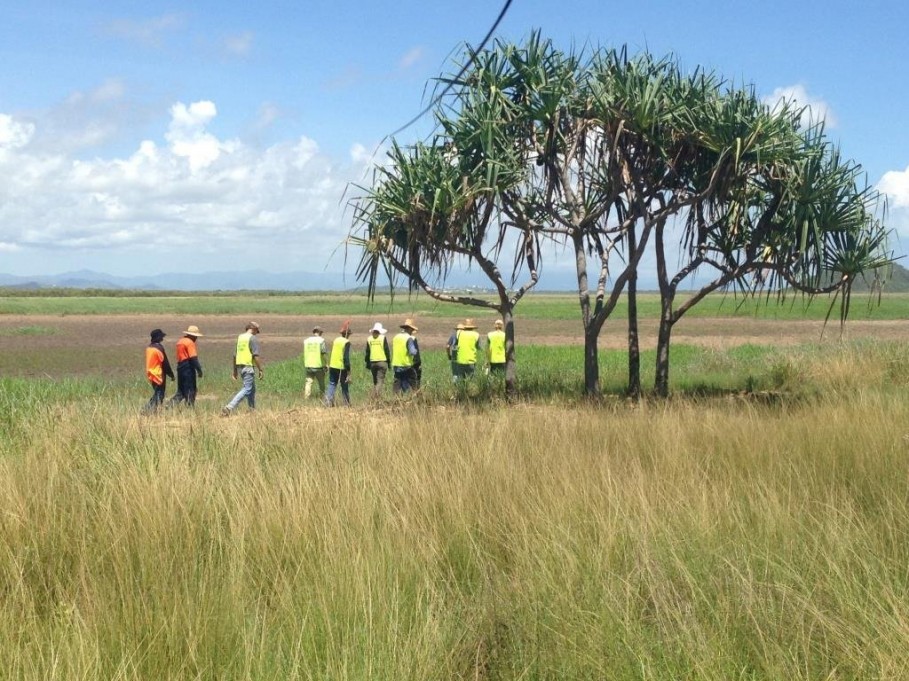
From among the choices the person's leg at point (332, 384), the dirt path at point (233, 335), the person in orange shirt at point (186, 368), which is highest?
the person in orange shirt at point (186, 368)

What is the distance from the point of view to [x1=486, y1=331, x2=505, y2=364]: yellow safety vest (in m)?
18.5

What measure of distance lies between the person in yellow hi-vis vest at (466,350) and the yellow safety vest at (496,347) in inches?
12.0

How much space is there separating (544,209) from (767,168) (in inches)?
141

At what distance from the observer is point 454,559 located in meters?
5.10

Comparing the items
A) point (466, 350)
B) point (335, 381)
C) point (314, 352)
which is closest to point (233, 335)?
point (314, 352)

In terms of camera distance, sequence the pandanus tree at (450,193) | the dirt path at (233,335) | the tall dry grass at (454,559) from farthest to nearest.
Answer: the dirt path at (233,335), the pandanus tree at (450,193), the tall dry grass at (454,559)

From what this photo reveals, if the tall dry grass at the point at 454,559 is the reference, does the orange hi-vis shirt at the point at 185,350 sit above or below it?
above

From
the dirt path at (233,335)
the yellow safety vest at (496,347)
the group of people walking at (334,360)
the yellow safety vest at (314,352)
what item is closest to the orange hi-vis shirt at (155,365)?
the group of people walking at (334,360)

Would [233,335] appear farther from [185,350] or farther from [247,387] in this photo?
[185,350]

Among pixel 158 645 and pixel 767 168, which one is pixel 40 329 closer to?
pixel 767 168

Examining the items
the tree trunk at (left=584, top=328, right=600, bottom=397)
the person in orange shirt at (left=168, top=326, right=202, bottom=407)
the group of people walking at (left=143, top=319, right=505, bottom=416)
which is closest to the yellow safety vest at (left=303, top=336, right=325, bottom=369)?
the group of people walking at (left=143, top=319, right=505, bottom=416)

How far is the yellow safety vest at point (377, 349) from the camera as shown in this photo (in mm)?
18219

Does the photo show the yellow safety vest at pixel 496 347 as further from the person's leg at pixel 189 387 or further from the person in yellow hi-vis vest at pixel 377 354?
the person's leg at pixel 189 387

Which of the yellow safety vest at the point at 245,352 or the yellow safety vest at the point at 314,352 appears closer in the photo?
the yellow safety vest at the point at 245,352
